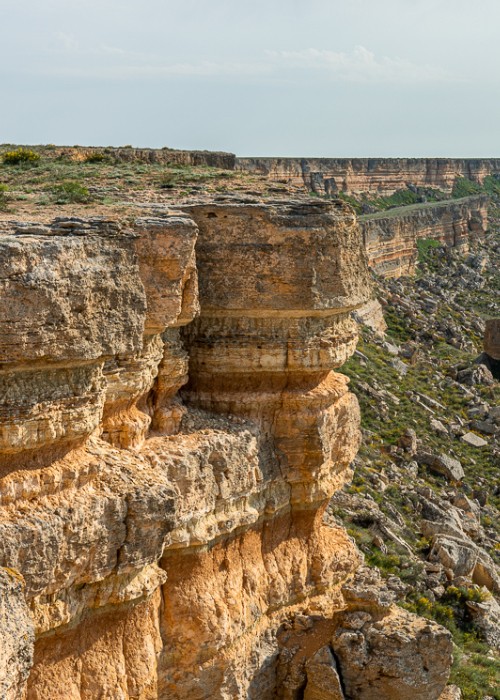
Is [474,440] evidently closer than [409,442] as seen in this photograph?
No

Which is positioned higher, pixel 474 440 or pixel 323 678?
pixel 323 678

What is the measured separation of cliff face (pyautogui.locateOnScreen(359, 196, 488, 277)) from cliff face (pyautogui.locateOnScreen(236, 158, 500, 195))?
5832 millimetres

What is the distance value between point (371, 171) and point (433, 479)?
6338 centimetres

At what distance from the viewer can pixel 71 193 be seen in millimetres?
14328

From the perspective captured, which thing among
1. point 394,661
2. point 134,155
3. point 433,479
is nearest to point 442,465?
point 433,479

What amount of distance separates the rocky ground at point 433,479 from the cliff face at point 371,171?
1899 centimetres

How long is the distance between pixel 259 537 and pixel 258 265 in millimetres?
3971

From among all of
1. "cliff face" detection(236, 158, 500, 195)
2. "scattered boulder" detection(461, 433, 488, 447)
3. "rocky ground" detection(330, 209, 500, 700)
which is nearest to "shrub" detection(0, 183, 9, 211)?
"rocky ground" detection(330, 209, 500, 700)

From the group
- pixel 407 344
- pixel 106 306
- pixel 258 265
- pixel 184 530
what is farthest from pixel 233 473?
pixel 407 344

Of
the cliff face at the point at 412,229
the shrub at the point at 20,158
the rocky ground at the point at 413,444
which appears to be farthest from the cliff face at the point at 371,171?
the shrub at the point at 20,158

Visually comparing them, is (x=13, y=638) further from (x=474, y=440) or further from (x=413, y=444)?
(x=474, y=440)

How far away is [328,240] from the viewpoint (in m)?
14.2

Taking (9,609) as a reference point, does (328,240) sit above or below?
above

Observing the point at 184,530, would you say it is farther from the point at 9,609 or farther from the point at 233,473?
the point at 9,609
